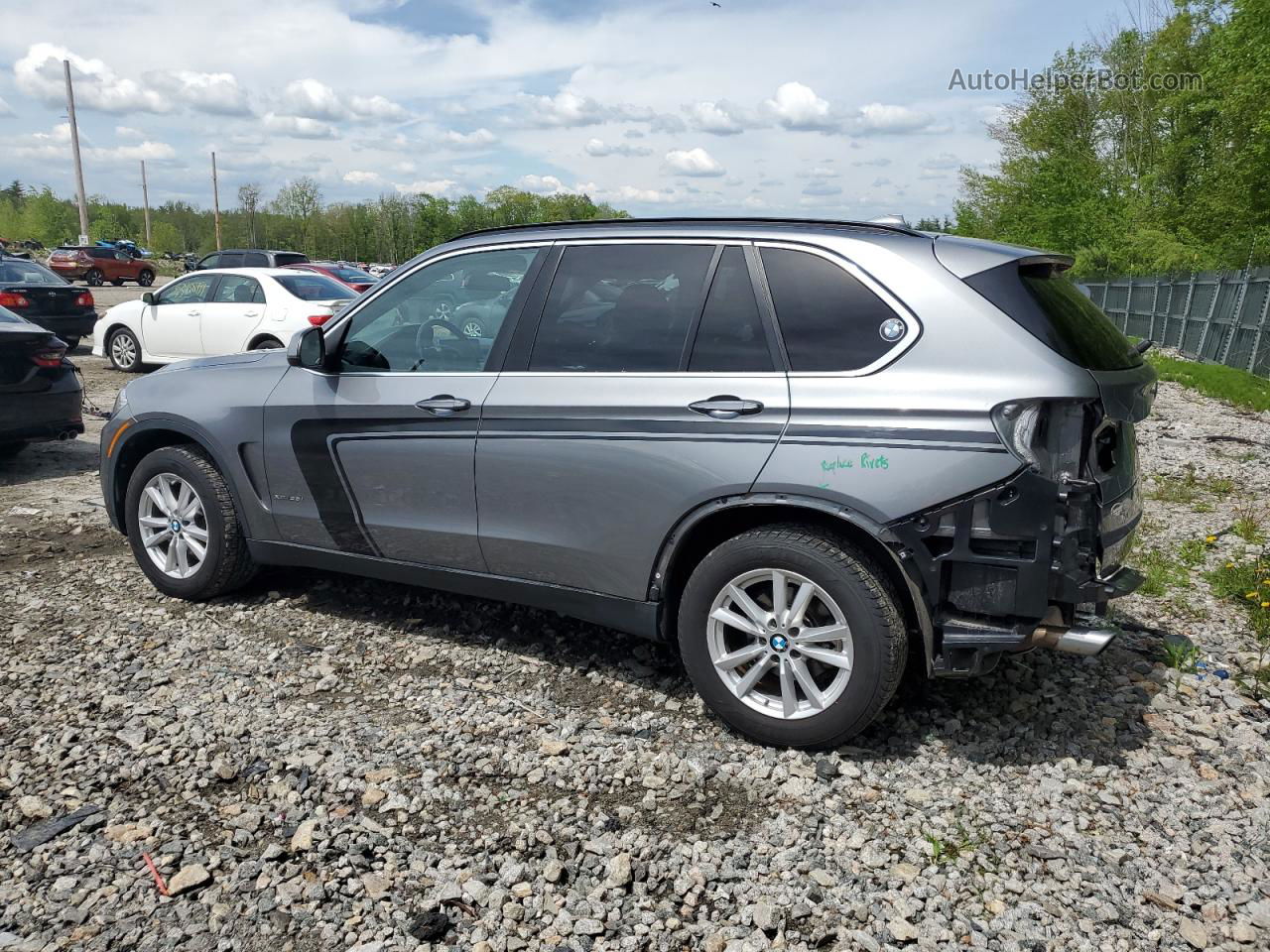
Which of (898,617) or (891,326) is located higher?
(891,326)

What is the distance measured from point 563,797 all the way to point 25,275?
16189 mm

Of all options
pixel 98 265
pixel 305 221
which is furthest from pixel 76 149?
pixel 305 221

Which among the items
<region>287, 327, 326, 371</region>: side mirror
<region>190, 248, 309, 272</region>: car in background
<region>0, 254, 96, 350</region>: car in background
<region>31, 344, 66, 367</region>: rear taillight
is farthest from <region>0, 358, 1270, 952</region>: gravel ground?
<region>190, 248, 309, 272</region>: car in background

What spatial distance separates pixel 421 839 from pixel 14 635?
274 centimetres

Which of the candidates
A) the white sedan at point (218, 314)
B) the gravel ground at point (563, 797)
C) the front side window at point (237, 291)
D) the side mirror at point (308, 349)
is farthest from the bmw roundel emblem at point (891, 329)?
the front side window at point (237, 291)

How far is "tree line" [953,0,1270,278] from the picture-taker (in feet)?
94.2

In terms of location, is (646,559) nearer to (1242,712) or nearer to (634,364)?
(634,364)

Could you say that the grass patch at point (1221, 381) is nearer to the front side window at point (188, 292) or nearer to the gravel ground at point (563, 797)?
the gravel ground at point (563, 797)

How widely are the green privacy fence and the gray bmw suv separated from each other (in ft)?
51.7

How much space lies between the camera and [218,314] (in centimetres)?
1315

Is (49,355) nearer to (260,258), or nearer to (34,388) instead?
(34,388)

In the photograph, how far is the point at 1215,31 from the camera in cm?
2925

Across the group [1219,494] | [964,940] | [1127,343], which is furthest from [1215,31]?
[964,940]

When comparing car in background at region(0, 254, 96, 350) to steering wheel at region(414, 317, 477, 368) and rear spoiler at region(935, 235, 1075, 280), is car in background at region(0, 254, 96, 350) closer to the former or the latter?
steering wheel at region(414, 317, 477, 368)
